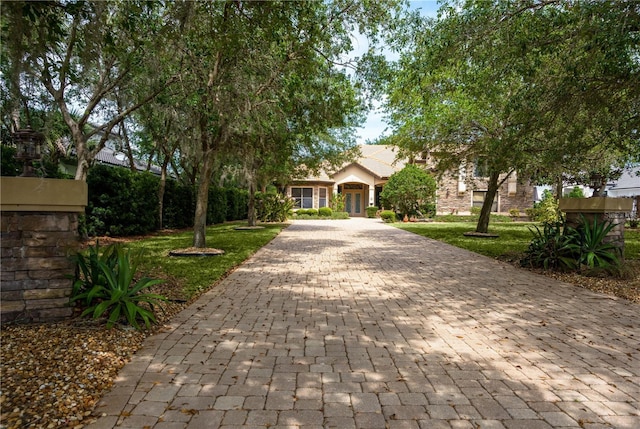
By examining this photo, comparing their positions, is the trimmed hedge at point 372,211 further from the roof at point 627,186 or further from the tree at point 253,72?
the tree at point 253,72

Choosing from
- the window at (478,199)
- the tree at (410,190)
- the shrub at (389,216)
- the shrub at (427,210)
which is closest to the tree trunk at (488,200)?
the tree at (410,190)

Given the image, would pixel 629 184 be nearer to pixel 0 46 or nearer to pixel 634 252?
pixel 634 252

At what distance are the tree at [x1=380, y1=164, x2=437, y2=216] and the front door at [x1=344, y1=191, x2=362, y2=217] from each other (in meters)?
8.51

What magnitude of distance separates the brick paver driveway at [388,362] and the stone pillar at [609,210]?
1982 millimetres

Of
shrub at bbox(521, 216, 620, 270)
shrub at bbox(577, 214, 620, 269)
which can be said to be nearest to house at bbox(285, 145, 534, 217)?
shrub at bbox(521, 216, 620, 270)

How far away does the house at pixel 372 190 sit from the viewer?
29.3m

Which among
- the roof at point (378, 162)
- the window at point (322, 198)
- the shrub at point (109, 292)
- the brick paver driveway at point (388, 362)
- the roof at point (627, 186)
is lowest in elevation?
the brick paver driveway at point (388, 362)

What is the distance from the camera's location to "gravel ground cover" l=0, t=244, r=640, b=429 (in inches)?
93.3

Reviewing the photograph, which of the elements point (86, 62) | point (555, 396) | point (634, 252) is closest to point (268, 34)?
point (86, 62)

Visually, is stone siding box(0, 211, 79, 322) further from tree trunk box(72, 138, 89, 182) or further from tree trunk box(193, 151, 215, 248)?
tree trunk box(72, 138, 89, 182)

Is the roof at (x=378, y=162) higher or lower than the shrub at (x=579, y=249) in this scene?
higher

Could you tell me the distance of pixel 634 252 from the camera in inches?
375

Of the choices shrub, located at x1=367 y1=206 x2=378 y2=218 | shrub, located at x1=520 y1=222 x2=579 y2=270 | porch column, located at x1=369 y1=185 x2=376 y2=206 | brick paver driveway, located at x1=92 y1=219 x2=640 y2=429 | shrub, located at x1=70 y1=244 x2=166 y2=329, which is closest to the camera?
brick paver driveway, located at x1=92 y1=219 x2=640 y2=429

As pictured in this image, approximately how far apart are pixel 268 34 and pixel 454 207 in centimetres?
2683
